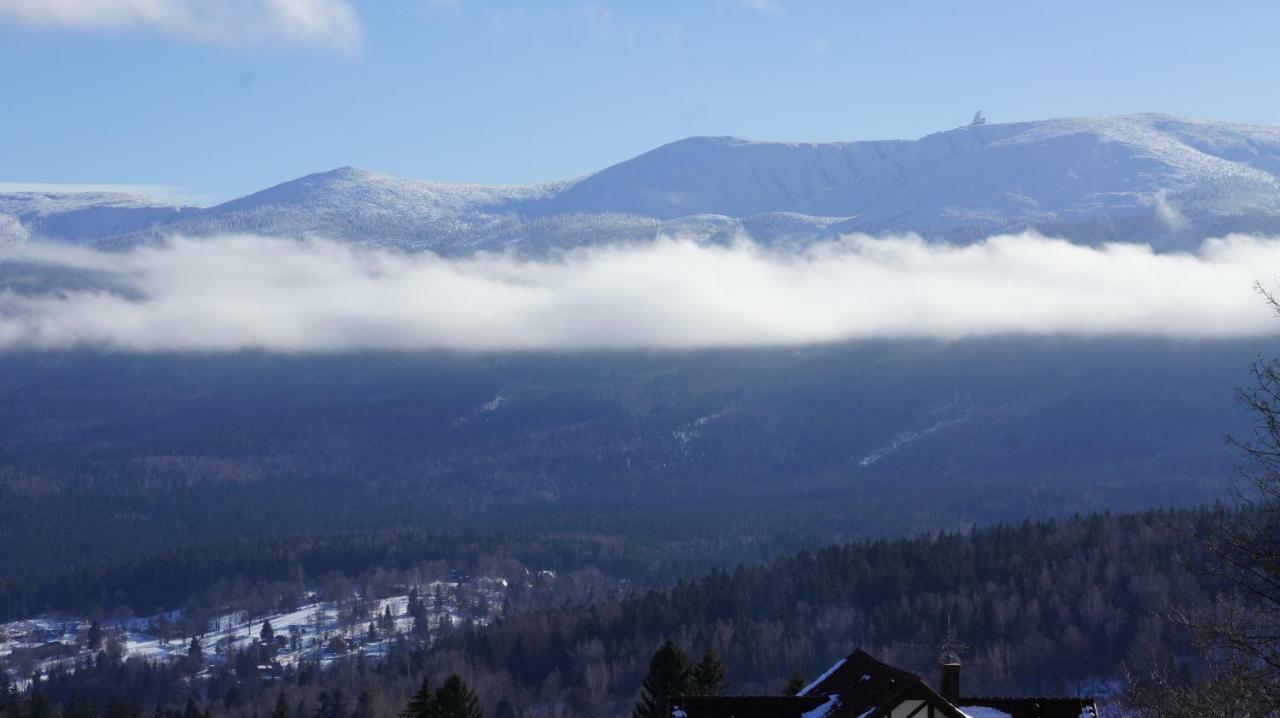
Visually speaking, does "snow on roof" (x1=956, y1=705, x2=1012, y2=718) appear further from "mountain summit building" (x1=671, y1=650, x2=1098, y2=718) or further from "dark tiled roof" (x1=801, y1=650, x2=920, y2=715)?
"dark tiled roof" (x1=801, y1=650, x2=920, y2=715)

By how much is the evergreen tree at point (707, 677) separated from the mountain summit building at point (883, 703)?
20736 millimetres

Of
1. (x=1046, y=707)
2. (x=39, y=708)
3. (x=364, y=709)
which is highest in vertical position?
(x=1046, y=707)

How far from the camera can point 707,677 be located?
2482 inches

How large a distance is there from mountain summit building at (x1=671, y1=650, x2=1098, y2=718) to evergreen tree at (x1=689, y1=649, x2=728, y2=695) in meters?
20.7

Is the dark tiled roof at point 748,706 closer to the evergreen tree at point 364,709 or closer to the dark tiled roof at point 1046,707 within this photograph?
the dark tiled roof at point 1046,707

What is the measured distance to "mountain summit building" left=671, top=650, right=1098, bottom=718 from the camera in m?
36.5

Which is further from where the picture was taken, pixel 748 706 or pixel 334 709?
pixel 334 709

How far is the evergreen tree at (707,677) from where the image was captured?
62656 mm

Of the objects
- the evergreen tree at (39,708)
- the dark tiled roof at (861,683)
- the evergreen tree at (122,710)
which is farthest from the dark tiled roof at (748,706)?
the evergreen tree at (39,708)

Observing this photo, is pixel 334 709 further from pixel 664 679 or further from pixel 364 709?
pixel 664 679

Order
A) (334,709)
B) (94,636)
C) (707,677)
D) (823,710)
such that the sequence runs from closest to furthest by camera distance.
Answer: (823,710) < (707,677) < (334,709) < (94,636)

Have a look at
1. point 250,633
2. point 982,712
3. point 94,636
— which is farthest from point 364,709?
point 94,636

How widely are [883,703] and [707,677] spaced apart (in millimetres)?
27281

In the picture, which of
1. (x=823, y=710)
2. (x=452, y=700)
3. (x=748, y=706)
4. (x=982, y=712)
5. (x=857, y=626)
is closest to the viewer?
(x=748, y=706)
